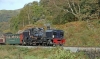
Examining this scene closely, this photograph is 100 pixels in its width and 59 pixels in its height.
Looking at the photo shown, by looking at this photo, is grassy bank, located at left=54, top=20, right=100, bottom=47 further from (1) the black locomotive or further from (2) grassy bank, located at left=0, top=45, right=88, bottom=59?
(2) grassy bank, located at left=0, top=45, right=88, bottom=59

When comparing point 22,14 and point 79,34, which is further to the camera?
point 22,14

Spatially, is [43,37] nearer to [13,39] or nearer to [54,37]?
[54,37]

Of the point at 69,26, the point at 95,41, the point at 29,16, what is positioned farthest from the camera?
the point at 29,16

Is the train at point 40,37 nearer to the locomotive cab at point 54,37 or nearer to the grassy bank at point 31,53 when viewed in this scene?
the locomotive cab at point 54,37

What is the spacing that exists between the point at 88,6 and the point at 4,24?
369 ft

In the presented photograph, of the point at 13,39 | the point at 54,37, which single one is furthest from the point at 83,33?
the point at 13,39

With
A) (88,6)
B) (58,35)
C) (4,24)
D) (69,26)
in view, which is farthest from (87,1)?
(4,24)

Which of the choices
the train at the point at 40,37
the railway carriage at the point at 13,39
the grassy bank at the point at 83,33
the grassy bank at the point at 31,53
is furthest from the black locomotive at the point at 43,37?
the grassy bank at the point at 31,53

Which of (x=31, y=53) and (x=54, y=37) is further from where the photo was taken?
(x=54, y=37)

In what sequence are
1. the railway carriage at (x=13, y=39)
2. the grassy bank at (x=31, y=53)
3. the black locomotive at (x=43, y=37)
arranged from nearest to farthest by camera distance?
the grassy bank at (x=31, y=53), the black locomotive at (x=43, y=37), the railway carriage at (x=13, y=39)

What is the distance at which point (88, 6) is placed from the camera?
54219 millimetres

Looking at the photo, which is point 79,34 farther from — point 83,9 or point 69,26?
point 83,9

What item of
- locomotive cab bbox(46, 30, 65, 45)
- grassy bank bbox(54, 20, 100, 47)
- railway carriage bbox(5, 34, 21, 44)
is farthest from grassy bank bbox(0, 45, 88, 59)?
grassy bank bbox(54, 20, 100, 47)

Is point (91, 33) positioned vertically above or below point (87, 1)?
below
